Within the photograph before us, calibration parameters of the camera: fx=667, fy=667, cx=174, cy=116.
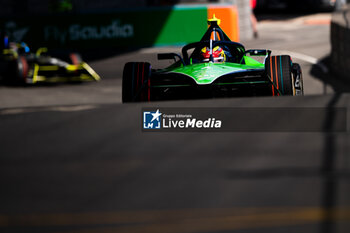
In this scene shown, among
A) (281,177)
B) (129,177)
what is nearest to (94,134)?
(129,177)

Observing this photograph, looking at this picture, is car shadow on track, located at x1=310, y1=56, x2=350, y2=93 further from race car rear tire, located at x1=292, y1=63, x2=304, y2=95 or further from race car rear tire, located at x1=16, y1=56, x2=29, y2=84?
race car rear tire, located at x1=292, y1=63, x2=304, y2=95

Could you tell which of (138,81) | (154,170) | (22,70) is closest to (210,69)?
(138,81)

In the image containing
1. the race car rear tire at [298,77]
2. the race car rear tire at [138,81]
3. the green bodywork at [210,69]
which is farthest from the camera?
the race car rear tire at [138,81]

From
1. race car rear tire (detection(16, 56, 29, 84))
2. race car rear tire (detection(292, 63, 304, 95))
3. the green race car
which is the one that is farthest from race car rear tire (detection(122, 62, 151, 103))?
race car rear tire (detection(16, 56, 29, 84))

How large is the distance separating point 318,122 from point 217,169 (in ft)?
19.4

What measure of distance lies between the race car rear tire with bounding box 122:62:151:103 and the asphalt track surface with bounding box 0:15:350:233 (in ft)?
2.30

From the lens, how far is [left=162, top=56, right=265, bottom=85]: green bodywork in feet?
17.7

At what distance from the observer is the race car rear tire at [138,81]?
567cm

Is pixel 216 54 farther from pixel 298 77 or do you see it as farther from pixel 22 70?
pixel 22 70

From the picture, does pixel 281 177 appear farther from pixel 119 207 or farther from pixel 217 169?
pixel 119 207

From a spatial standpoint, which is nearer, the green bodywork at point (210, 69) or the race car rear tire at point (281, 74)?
the race car rear tire at point (281, 74)

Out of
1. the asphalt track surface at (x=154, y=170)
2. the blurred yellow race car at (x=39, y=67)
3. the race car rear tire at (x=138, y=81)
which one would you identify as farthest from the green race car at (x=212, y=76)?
the blurred yellow race car at (x=39, y=67)

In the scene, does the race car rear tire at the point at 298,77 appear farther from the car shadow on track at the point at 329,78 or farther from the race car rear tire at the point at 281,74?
the car shadow on track at the point at 329,78

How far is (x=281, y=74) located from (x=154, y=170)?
29.5ft
